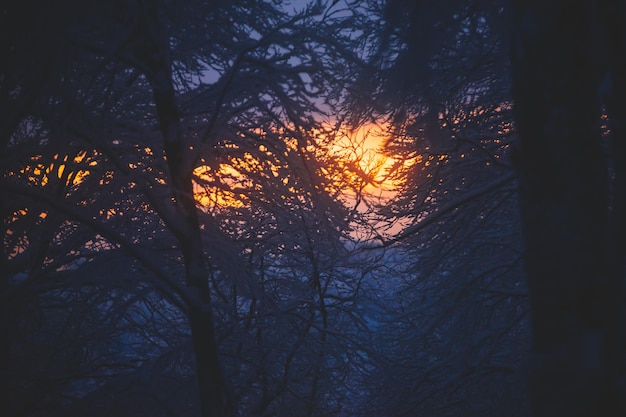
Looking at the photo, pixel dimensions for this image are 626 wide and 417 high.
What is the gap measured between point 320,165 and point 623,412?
3355 mm

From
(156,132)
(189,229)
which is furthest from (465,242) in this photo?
(156,132)

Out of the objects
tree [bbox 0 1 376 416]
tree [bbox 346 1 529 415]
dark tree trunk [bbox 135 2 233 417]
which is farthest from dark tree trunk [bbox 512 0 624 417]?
dark tree trunk [bbox 135 2 233 417]

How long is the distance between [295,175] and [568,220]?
9.66ft

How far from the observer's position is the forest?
2896 mm

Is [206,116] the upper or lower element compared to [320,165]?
upper

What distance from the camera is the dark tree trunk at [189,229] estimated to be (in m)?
4.17

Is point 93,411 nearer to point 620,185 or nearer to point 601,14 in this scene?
point 620,185

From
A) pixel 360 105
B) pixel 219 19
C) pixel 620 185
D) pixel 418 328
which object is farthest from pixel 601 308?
pixel 418 328

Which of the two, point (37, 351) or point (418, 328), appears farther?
point (418, 328)

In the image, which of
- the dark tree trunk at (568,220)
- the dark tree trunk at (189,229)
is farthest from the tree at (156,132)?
the dark tree trunk at (568,220)

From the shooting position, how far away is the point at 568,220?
2.86 m

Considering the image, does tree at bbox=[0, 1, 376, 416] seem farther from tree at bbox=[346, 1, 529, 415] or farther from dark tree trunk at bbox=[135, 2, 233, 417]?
tree at bbox=[346, 1, 529, 415]

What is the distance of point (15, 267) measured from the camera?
5.38 meters

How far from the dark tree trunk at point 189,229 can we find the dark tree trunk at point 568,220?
2795mm
